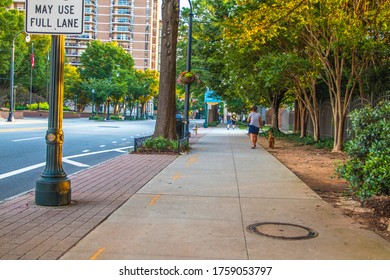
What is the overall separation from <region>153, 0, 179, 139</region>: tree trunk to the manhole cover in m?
11.4

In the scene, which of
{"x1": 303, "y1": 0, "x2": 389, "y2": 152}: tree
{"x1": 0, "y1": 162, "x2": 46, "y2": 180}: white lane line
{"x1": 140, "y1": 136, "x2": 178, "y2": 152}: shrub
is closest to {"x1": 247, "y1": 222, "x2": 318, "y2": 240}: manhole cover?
{"x1": 0, "y1": 162, "x2": 46, "y2": 180}: white lane line

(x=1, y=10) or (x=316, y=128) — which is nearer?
(x=316, y=128)

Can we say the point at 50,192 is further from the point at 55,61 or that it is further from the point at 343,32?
the point at 343,32

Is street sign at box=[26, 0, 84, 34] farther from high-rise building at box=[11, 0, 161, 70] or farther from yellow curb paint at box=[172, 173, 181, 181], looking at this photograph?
high-rise building at box=[11, 0, 161, 70]

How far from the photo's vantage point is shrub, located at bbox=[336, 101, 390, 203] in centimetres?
579

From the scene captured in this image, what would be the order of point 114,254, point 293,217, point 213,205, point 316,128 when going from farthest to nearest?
point 316,128 → point 213,205 → point 293,217 → point 114,254

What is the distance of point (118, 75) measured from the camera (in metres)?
71.6

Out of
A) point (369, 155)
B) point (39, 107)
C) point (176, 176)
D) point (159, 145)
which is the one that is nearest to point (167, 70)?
point (159, 145)

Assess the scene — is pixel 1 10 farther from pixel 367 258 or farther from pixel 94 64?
pixel 367 258

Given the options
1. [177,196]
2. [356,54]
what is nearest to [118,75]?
[356,54]

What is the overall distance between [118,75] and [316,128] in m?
52.3

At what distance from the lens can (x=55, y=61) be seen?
653 centimetres

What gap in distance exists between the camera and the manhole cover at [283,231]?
5.30m

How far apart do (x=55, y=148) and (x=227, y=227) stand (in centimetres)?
293
